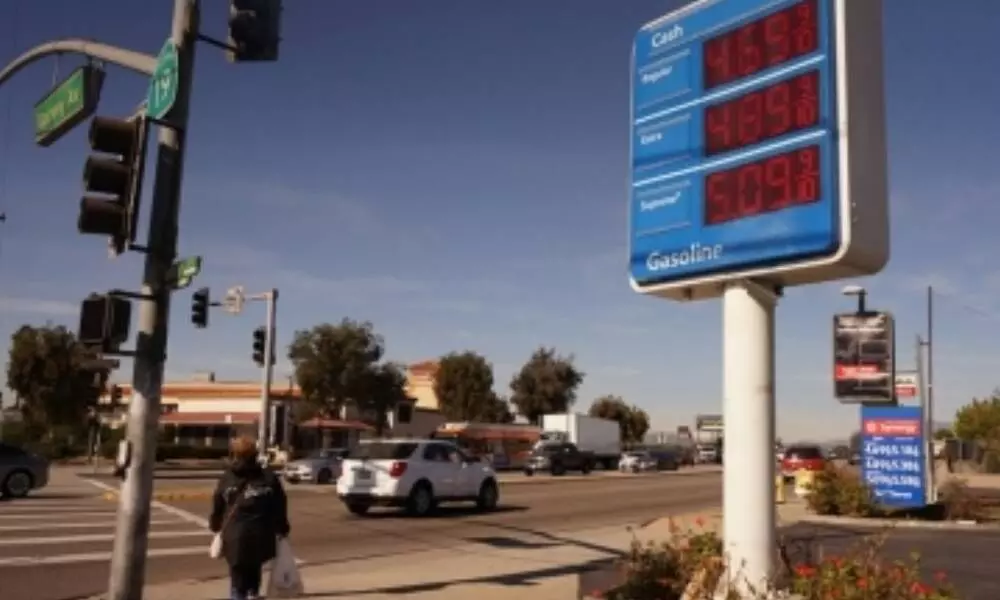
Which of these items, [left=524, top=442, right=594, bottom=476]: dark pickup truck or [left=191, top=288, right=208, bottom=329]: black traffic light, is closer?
[left=191, top=288, right=208, bottom=329]: black traffic light

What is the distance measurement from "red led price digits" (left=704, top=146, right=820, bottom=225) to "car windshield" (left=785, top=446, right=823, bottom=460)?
3517 cm

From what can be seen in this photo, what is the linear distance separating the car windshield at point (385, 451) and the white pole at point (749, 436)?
50.2ft

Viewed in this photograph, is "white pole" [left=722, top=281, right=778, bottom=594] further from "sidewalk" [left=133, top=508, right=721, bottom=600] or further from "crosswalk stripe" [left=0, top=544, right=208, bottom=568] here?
"crosswalk stripe" [left=0, top=544, right=208, bottom=568]

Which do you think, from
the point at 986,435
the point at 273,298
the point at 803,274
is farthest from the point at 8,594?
the point at 986,435

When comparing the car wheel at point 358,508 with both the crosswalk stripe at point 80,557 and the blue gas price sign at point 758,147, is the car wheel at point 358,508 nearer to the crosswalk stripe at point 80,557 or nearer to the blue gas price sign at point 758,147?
the crosswalk stripe at point 80,557

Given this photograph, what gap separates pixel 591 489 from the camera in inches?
1403

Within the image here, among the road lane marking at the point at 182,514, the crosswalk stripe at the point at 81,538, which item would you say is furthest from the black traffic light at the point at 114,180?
the road lane marking at the point at 182,514

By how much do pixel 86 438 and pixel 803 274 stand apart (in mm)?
61036

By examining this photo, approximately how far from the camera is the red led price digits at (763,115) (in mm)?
7801

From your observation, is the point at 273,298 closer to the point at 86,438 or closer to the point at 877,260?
the point at 877,260

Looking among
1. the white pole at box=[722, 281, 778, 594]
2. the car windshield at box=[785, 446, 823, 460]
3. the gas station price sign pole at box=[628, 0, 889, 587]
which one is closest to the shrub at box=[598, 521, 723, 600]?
the white pole at box=[722, 281, 778, 594]

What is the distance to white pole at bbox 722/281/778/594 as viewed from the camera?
7809 millimetres

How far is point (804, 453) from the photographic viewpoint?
138 feet

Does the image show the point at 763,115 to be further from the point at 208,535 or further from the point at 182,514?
the point at 182,514
